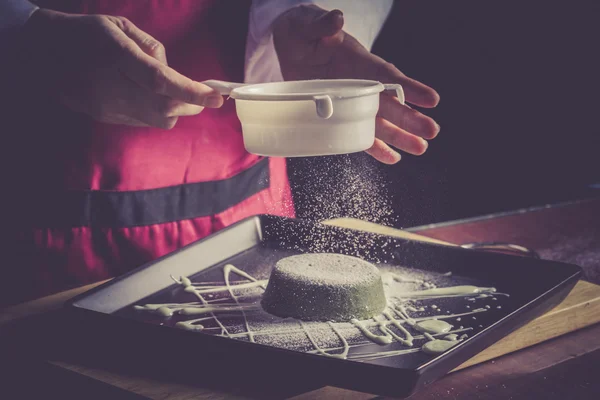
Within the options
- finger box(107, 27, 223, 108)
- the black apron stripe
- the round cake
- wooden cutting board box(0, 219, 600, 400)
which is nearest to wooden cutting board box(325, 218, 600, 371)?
wooden cutting board box(0, 219, 600, 400)

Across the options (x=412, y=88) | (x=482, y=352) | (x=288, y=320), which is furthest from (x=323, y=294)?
(x=412, y=88)

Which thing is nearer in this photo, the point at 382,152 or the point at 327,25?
the point at 327,25

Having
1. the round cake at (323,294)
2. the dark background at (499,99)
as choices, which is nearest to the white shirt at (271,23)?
the round cake at (323,294)

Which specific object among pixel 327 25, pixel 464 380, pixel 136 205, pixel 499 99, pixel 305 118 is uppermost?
pixel 327 25

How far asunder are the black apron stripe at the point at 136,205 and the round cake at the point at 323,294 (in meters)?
0.38

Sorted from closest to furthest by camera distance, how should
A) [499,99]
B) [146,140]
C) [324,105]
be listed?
[324,105] → [146,140] → [499,99]

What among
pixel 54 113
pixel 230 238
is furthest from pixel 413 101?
pixel 54 113

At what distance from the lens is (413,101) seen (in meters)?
1.10

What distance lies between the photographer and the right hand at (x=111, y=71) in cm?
86

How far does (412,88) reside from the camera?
1.09 meters

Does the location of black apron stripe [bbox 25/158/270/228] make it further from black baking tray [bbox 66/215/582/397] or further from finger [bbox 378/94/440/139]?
finger [bbox 378/94/440/139]

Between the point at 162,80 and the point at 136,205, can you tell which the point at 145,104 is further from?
the point at 136,205

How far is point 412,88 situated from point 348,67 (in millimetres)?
146

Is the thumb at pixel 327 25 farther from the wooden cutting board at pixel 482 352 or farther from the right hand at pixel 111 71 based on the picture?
the wooden cutting board at pixel 482 352
